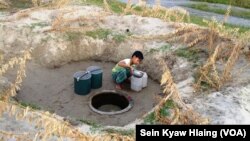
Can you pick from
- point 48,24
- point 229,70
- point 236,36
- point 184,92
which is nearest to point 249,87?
point 229,70

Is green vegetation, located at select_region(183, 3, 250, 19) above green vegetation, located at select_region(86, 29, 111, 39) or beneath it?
beneath

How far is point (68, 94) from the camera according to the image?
9.61 metres

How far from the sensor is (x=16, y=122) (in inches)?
282

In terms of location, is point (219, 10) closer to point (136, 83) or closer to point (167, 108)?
point (136, 83)

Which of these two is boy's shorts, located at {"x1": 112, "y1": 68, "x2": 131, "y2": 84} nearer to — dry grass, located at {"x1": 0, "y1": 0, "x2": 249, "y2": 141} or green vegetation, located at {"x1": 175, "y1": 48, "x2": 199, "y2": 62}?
dry grass, located at {"x1": 0, "y1": 0, "x2": 249, "y2": 141}

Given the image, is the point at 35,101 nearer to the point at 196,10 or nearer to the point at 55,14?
the point at 55,14

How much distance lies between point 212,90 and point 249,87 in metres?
0.69

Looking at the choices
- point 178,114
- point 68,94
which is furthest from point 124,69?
point 178,114

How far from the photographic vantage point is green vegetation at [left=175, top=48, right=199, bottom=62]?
9.83m

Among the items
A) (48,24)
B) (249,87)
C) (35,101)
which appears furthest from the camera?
(48,24)

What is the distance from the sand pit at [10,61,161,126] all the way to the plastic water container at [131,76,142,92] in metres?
0.10

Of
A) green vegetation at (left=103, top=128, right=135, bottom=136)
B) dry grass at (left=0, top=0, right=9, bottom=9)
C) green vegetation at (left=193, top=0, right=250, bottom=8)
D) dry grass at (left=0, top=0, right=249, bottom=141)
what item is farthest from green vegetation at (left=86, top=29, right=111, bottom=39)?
green vegetation at (left=193, top=0, right=250, bottom=8)

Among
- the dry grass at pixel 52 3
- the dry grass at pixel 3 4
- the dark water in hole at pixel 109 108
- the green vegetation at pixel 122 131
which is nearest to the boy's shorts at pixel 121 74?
the dark water in hole at pixel 109 108

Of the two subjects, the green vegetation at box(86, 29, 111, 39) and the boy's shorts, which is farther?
the green vegetation at box(86, 29, 111, 39)
